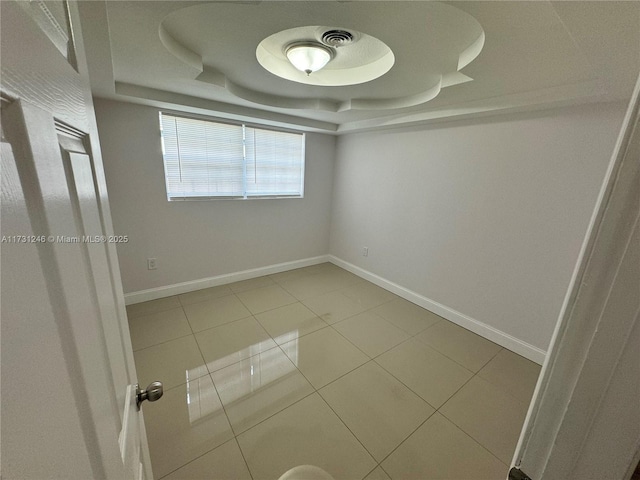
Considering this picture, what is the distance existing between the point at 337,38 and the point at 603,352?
1748 mm

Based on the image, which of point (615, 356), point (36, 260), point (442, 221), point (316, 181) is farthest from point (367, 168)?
point (36, 260)

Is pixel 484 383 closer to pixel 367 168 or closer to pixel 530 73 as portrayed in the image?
pixel 530 73

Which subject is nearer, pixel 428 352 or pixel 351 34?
pixel 351 34

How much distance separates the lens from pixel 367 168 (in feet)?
11.0

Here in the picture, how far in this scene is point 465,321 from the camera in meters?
2.54

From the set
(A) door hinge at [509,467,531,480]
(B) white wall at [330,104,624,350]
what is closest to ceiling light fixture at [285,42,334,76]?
(B) white wall at [330,104,624,350]

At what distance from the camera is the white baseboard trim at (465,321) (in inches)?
84.8

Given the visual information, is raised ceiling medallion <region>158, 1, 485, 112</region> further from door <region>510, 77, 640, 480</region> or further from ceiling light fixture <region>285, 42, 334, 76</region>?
door <region>510, 77, 640, 480</region>

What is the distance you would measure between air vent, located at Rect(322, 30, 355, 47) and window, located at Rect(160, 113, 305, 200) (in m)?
1.77

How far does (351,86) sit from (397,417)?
94.6 inches

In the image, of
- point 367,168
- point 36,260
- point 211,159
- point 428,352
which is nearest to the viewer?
point 36,260

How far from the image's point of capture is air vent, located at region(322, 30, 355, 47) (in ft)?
4.59

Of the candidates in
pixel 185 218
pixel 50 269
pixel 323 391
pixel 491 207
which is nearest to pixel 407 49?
pixel 491 207

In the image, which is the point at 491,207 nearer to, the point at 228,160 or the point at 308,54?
the point at 308,54
